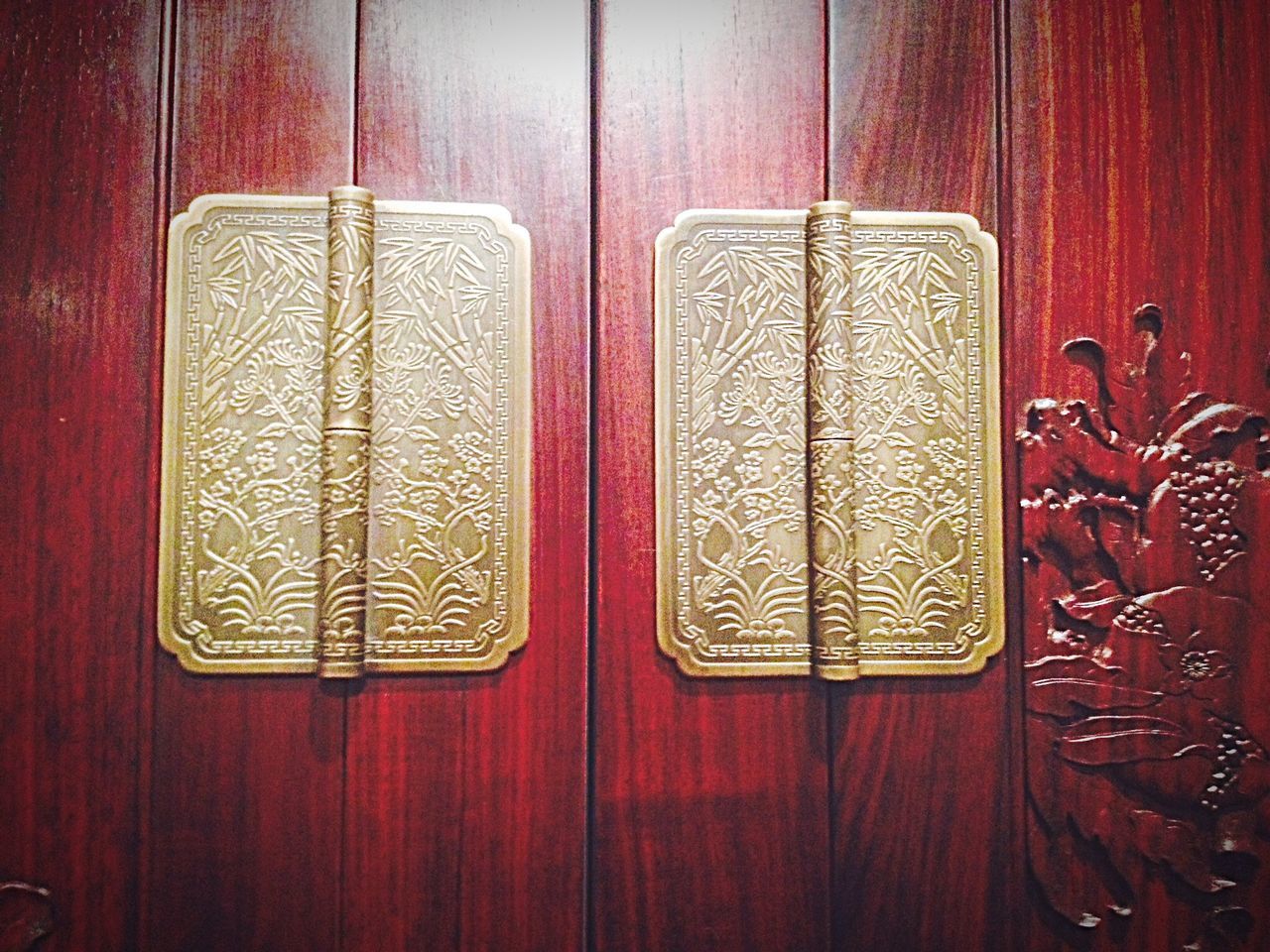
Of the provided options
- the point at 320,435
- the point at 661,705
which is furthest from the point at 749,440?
the point at 320,435

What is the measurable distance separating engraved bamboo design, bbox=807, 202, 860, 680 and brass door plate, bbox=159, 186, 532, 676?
9.2 inches

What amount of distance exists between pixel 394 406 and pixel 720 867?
46 cm

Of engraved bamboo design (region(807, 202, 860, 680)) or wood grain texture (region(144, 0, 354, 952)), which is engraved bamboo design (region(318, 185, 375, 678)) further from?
engraved bamboo design (region(807, 202, 860, 680))

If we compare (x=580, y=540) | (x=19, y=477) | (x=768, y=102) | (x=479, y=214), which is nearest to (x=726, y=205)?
(x=768, y=102)

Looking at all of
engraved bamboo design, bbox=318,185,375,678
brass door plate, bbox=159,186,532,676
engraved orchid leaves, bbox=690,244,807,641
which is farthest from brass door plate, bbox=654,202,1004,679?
engraved bamboo design, bbox=318,185,375,678

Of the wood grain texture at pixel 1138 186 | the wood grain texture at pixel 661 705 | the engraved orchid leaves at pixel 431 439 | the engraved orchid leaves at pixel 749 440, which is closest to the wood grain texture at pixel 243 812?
the engraved orchid leaves at pixel 431 439

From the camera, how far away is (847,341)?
76 centimetres

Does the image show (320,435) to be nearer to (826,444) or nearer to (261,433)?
(261,433)

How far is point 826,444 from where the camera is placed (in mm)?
745

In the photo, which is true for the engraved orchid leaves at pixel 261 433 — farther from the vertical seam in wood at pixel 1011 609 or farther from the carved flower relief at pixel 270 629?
the vertical seam in wood at pixel 1011 609

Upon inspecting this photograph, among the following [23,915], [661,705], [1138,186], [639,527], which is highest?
[1138,186]

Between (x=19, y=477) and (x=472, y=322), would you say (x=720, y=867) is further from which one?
(x=19, y=477)

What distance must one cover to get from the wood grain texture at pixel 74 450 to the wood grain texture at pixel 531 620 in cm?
19

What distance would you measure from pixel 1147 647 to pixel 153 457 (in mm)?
830
